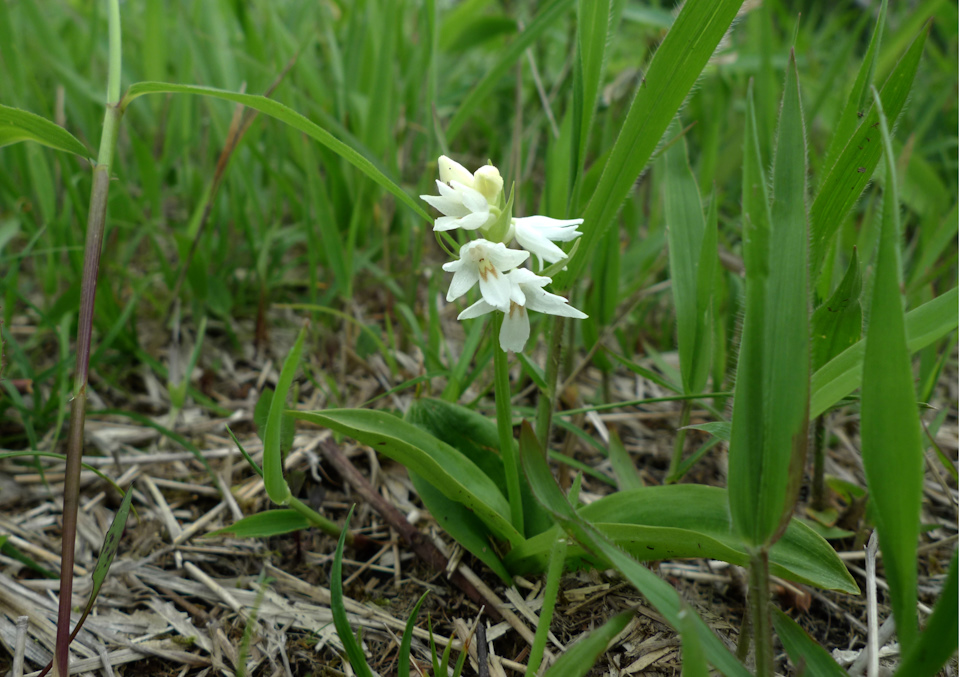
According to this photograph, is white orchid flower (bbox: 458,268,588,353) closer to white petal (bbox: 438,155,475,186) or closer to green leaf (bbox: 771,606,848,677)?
white petal (bbox: 438,155,475,186)

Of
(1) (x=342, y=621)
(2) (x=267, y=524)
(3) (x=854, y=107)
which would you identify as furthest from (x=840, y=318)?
(2) (x=267, y=524)

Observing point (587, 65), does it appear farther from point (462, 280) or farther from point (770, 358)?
point (770, 358)

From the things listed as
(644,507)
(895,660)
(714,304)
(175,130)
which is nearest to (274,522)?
(644,507)

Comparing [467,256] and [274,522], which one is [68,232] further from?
[467,256]

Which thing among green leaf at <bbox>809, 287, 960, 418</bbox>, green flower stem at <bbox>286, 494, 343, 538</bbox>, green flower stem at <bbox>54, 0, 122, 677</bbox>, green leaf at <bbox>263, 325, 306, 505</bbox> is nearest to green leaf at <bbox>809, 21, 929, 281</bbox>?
Answer: green leaf at <bbox>809, 287, 960, 418</bbox>

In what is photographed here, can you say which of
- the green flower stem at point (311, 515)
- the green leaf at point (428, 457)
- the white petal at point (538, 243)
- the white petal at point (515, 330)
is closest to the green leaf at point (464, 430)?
the green leaf at point (428, 457)
